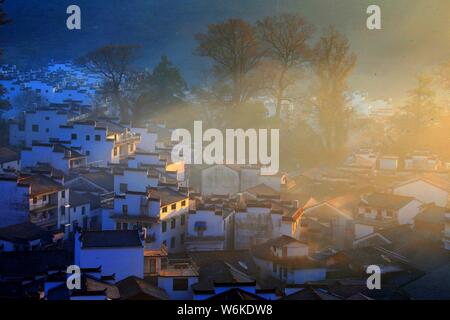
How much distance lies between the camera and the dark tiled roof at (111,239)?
6.77m

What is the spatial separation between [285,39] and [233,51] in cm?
85

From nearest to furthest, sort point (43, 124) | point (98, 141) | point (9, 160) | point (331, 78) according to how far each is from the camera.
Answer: point (9, 160) → point (98, 141) → point (331, 78) → point (43, 124)

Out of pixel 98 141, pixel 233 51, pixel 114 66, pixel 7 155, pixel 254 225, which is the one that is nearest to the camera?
pixel 254 225

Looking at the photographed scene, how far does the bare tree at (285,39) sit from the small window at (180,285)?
18.3ft

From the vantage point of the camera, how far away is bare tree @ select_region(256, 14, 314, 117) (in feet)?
37.8

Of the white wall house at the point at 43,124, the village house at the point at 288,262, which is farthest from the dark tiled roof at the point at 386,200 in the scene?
the white wall house at the point at 43,124

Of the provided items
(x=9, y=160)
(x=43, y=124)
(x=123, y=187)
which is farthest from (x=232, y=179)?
(x=43, y=124)

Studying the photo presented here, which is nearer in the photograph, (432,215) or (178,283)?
(178,283)

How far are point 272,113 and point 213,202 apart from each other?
3.32m

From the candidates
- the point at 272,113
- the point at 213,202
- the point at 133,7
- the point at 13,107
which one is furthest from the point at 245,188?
the point at 13,107

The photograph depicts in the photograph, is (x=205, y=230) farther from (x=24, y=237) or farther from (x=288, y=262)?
(x=24, y=237)

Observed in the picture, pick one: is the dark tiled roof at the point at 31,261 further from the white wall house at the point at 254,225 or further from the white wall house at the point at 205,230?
the white wall house at the point at 254,225

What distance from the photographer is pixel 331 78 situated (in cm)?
1198

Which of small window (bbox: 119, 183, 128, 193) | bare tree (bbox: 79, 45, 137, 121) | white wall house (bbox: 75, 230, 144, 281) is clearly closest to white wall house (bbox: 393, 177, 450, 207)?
small window (bbox: 119, 183, 128, 193)
